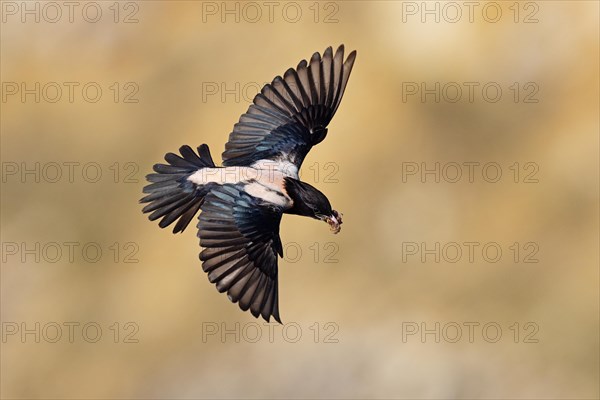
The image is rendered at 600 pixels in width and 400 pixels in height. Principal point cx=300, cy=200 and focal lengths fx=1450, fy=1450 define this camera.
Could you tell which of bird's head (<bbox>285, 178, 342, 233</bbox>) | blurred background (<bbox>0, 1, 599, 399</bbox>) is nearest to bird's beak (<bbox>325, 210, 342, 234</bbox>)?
bird's head (<bbox>285, 178, 342, 233</bbox>)

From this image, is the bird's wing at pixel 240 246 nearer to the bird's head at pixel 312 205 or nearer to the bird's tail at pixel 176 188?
the bird's head at pixel 312 205

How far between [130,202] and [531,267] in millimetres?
3842

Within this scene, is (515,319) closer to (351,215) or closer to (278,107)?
(351,215)

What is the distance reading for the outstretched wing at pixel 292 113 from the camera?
9.48 m

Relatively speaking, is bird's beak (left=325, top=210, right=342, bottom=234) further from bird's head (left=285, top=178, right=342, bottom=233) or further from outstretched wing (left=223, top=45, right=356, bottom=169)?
outstretched wing (left=223, top=45, right=356, bottom=169)

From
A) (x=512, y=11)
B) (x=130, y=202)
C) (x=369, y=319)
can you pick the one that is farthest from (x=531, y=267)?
(x=130, y=202)

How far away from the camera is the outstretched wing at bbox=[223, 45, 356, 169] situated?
9477mm

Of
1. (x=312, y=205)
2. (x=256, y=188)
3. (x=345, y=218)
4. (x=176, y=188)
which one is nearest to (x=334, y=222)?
(x=312, y=205)

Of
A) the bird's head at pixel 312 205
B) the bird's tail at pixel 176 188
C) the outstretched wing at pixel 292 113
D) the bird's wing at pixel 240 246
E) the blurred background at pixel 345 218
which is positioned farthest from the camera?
the blurred background at pixel 345 218

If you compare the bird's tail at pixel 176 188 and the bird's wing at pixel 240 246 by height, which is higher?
the bird's tail at pixel 176 188

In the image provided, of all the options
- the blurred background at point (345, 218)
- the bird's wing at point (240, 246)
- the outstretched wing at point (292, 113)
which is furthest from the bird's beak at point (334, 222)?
the blurred background at point (345, 218)

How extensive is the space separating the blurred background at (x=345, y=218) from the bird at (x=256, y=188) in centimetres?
372

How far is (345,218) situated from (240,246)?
4646 millimetres

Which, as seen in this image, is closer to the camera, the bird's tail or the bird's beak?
the bird's beak
